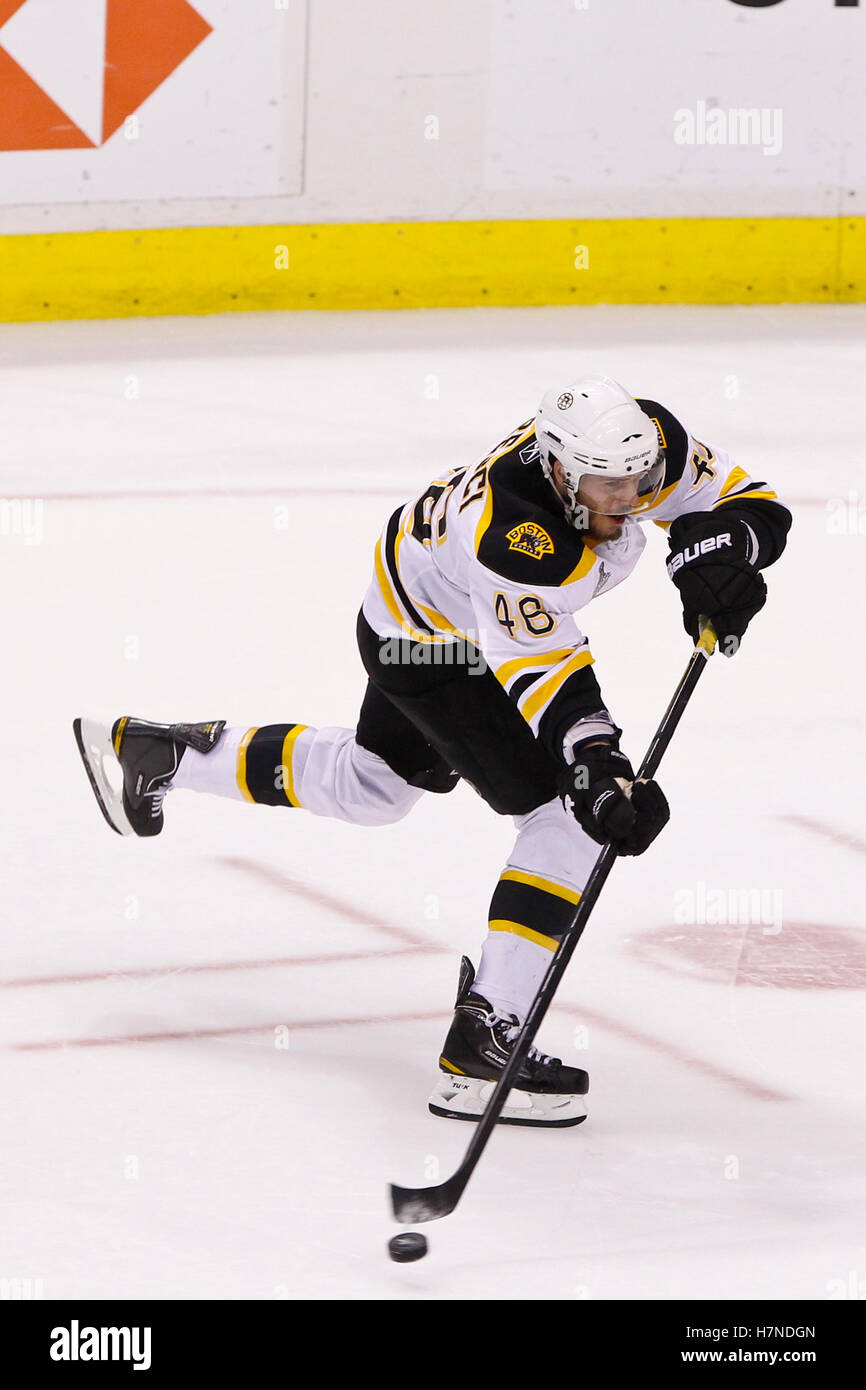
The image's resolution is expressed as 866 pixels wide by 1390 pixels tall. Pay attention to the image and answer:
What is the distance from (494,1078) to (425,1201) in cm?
45

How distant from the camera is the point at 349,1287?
2.73 m

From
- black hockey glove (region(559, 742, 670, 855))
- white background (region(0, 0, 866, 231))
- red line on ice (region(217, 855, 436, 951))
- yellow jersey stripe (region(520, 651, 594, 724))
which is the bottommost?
red line on ice (region(217, 855, 436, 951))

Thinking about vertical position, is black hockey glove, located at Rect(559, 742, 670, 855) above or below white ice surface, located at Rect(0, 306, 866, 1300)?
above

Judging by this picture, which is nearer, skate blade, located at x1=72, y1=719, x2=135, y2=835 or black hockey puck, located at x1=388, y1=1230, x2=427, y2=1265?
black hockey puck, located at x1=388, y1=1230, x2=427, y2=1265


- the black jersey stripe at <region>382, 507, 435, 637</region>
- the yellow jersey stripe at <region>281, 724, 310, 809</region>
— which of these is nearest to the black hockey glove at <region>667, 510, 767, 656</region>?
the black jersey stripe at <region>382, 507, 435, 637</region>

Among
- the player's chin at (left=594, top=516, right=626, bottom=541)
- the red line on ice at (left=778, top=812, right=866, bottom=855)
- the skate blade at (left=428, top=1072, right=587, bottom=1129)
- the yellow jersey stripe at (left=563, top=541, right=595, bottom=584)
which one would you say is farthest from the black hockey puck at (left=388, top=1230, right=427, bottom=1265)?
the red line on ice at (left=778, top=812, right=866, bottom=855)

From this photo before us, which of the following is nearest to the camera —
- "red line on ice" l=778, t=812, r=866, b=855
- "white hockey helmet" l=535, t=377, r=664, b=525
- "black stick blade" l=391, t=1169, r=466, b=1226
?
"black stick blade" l=391, t=1169, r=466, b=1226

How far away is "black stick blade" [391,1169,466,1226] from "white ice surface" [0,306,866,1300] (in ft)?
0.10

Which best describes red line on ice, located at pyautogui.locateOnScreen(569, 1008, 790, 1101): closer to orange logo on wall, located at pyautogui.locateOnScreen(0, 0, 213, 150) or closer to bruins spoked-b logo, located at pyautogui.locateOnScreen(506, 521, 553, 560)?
bruins spoked-b logo, located at pyautogui.locateOnScreen(506, 521, 553, 560)

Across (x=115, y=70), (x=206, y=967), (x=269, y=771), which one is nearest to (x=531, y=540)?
(x=269, y=771)

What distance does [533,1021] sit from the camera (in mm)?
3166

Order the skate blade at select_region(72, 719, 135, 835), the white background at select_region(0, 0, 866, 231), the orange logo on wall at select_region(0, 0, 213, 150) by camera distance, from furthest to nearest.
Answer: the white background at select_region(0, 0, 866, 231) < the orange logo on wall at select_region(0, 0, 213, 150) < the skate blade at select_region(72, 719, 135, 835)

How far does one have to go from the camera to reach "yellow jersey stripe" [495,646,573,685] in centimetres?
320

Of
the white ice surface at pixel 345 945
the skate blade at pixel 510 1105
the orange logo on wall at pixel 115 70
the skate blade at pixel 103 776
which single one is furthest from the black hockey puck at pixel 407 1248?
the orange logo on wall at pixel 115 70
